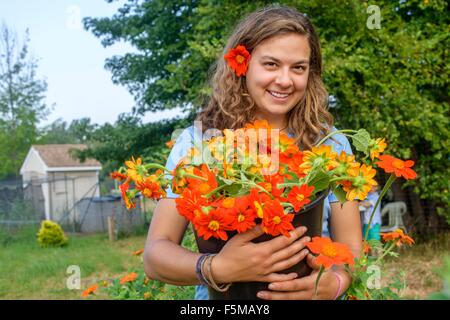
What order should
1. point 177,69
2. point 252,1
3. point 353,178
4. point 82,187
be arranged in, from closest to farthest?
point 353,178, point 252,1, point 177,69, point 82,187

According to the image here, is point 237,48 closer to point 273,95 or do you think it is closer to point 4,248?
point 273,95

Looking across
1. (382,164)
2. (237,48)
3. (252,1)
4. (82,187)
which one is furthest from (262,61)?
(82,187)

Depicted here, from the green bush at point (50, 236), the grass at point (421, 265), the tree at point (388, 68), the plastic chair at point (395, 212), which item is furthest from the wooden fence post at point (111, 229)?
the grass at point (421, 265)

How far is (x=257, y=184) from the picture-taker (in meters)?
0.91

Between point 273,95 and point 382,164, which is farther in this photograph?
point 273,95

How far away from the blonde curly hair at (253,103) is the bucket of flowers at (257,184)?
31 cm

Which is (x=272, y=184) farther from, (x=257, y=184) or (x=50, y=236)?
(x=50, y=236)

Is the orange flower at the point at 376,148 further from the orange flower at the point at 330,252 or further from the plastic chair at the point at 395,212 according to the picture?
the plastic chair at the point at 395,212

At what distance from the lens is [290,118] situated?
137 cm

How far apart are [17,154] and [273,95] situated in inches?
864

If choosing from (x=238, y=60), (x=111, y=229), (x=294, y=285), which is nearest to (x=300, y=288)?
(x=294, y=285)

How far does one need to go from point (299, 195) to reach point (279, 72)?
1.38 ft

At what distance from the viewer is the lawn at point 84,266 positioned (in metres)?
5.38

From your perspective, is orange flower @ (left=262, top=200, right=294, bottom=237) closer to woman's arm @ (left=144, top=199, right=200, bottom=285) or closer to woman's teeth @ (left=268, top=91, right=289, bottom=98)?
woman's arm @ (left=144, top=199, right=200, bottom=285)
